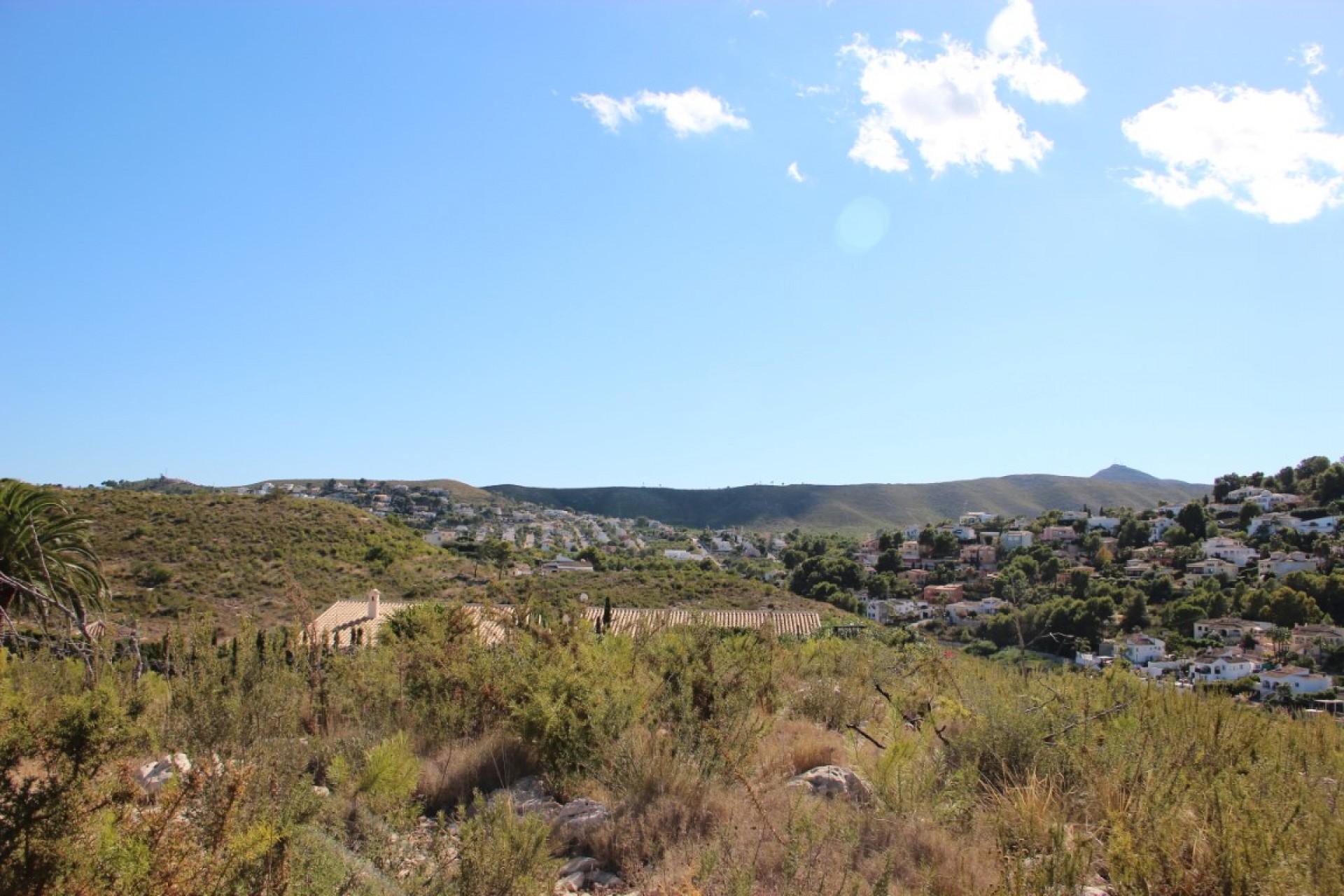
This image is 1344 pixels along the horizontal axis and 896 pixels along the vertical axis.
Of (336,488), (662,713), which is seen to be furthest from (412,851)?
(336,488)

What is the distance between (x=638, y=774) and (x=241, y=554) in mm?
38091

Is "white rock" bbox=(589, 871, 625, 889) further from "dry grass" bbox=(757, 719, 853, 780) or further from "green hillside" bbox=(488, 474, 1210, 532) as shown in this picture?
"green hillside" bbox=(488, 474, 1210, 532)

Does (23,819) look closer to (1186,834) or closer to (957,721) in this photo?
(1186,834)

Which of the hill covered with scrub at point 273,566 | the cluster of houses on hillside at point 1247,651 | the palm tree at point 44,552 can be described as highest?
the palm tree at point 44,552

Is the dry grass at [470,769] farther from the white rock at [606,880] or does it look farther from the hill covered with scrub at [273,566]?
the hill covered with scrub at [273,566]

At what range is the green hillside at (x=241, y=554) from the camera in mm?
30328

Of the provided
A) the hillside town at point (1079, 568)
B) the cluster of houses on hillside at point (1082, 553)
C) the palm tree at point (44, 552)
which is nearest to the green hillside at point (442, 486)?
the hillside town at point (1079, 568)

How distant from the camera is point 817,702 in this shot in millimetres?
7840

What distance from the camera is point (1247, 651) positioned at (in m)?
29.9

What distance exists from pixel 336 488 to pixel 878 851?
113 m

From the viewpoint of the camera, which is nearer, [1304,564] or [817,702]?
[817,702]

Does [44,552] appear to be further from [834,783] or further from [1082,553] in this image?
[1082,553]

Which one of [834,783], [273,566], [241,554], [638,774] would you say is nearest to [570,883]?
[638,774]

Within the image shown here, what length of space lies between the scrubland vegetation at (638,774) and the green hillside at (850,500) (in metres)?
112
